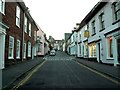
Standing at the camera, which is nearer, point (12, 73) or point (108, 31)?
point (12, 73)

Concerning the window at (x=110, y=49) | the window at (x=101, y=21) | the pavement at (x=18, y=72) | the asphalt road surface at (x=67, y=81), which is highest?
the window at (x=101, y=21)

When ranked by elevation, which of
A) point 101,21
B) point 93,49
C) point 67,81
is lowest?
point 67,81

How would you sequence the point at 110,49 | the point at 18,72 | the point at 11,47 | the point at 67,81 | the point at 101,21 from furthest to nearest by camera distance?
1. the point at 101,21
2. the point at 110,49
3. the point at 11,47
4. the point at 18,72
5. the point at 67,81

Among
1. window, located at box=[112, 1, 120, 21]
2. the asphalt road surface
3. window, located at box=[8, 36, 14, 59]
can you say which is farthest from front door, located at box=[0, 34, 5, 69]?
window, located at box=[112, 1, 120, 21]

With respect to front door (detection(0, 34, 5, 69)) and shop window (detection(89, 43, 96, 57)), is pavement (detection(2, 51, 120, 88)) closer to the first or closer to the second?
front door (detection(0, 34, 5, 69))

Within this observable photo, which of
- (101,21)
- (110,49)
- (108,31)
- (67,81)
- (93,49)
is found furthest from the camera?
(93,49)

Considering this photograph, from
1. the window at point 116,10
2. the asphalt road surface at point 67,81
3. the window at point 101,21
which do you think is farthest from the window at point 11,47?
the window at point 101,21

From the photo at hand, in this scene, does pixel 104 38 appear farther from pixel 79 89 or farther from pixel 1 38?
pixel 79 89

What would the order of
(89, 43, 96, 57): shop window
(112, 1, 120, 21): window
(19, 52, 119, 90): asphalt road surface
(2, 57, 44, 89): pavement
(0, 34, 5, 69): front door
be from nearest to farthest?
1. (19, 52, 119, 90): asphalt road surface
2. (2, 57, 44, 89): pavement
3. (0, 34, 5, 69): front door
4. (112, 1, 120, 21): window
5. (89, 43, 96, 57): shop window

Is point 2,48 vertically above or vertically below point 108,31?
below

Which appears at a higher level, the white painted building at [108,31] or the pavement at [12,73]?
the white painted building at [108,31]

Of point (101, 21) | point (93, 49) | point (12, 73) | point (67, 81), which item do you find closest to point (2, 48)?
point (12, 73)

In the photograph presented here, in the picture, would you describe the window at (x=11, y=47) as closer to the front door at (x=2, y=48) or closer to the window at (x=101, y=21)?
the front door at (x=2, y=48)

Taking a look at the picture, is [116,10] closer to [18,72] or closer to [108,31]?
[108,31]
